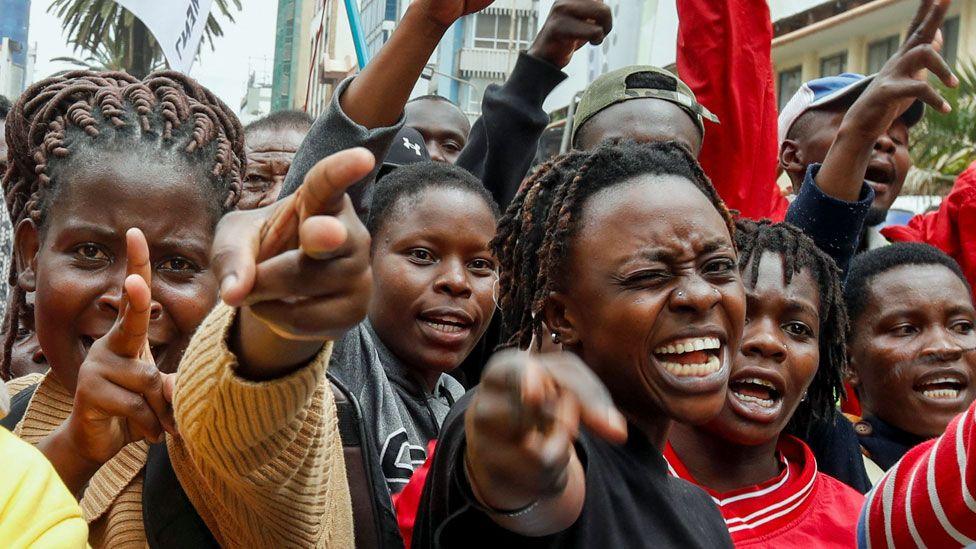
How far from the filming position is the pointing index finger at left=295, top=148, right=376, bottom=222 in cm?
137

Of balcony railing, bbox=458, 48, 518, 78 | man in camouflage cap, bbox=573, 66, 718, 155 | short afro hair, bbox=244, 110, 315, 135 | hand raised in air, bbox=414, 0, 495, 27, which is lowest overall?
short afro hair, bbox=244, 110, 315, 135

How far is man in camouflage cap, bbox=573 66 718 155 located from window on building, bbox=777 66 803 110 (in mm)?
16997

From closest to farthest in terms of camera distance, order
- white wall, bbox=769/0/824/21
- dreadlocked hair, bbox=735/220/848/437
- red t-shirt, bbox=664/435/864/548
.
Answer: red t-shirt, bbox=664/435/864/548
dreadlocked hair, bbox=735/220/848/437
white wall, bbox=769/0/824/21

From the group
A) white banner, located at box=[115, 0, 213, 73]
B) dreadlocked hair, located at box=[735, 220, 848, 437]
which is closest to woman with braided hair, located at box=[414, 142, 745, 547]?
dreadlocked hair, located at box=[735, 220, 848, 437]

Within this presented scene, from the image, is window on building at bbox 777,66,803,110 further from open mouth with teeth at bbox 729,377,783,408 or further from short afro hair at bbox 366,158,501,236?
open mouth with teeth at bbox 729,377,783,408

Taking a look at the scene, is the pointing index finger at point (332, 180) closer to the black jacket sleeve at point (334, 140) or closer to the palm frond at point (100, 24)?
the black jacket sleeve at point (334, 140)

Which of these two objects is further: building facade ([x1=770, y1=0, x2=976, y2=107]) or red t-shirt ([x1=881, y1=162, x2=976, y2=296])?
building facade ([x1=770, y1=0, x2=976, y2=107])

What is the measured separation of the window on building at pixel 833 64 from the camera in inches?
752

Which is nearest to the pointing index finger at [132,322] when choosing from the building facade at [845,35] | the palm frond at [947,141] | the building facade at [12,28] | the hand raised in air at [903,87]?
the hand raised in air at [903,87]

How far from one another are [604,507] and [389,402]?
41.8 inches

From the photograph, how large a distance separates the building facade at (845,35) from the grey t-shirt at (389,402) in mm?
14558

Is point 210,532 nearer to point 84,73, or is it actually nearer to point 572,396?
point 572,396

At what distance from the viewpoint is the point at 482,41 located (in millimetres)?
42812

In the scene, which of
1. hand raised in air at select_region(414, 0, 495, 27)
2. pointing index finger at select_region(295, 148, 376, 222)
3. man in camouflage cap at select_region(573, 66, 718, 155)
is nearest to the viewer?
pointing index finger at select_region(295, 148, 376, 222)
